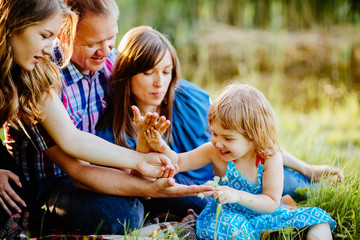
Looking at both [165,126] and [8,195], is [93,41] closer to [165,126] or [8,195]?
[165,126]

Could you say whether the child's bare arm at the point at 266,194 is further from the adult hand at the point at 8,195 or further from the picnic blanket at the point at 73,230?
the adult hand at the point at 8,195

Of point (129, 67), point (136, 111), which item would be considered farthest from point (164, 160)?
point (129, 67)

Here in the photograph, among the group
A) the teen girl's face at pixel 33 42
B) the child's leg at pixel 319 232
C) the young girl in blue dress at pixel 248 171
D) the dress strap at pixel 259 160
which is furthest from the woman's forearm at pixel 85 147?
the child's leg at pixel 319 232

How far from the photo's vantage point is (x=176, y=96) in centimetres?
269

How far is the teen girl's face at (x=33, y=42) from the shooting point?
1853mm

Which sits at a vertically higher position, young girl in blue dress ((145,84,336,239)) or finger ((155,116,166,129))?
finger ((155,116,166,129))

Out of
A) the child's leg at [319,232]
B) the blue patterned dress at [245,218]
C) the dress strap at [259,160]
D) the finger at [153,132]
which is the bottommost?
the child's leg at [319,232]

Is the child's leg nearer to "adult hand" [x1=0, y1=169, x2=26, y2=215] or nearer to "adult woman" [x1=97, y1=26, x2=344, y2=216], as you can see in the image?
"adult woman" [x1=97, y1=26, x2=344, y2=216]

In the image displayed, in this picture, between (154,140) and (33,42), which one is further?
(154,140)

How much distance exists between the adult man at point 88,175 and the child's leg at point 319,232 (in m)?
0.56

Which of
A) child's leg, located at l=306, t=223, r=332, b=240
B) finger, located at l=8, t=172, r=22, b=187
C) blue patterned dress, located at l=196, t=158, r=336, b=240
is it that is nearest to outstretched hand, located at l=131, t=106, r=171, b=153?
blue patterned dress, located at l=196, t=158, r=336, b=240

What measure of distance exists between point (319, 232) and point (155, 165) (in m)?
0.80

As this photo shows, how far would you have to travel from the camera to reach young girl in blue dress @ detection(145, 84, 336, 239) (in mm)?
1992

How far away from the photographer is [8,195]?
2.14 m
